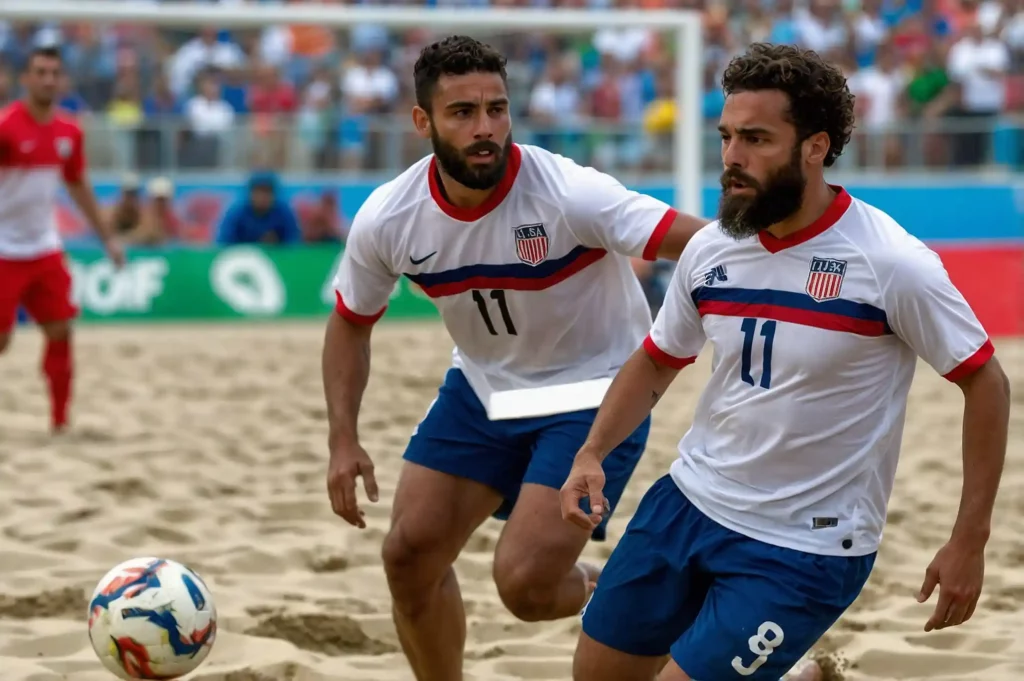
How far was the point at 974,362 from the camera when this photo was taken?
3062 mm

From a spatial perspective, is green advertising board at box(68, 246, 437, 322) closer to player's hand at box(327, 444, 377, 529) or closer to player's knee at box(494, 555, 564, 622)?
player's hand at box(327, 444, 377, 529)

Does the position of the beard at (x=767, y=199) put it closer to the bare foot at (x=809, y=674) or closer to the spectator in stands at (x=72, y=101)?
the bare foot at (x=809, y=674)

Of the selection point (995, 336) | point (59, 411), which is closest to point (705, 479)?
point (59, 411)

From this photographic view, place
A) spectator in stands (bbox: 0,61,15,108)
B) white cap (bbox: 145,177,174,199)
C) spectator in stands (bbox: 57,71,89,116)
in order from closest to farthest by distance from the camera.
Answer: white cap (bbox: 145,177,174,199) < spectator in stands (bbox: 0,61,15,108) < spectator in stands (bbox: 57,71,89,116)

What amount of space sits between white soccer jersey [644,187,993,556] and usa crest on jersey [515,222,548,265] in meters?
0.81

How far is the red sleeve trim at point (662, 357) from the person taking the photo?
3486mm

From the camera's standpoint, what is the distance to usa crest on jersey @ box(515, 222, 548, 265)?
13.5 ft

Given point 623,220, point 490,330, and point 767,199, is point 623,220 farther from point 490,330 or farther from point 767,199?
point 767,199

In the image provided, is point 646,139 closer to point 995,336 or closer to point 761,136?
point 995,336

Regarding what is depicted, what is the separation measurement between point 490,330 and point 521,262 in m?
0.26

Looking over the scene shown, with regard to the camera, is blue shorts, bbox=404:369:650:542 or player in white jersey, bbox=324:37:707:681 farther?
blue shorts, bbox=404:369:650:542

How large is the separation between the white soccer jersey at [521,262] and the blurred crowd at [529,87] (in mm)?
10713

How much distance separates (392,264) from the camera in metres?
4.23

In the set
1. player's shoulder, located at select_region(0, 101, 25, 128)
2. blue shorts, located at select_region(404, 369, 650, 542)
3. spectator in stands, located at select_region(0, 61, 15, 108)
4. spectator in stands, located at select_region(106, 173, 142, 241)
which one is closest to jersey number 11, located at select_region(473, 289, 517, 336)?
blue shorts, located at select_region(404, 369, 650, 542)
